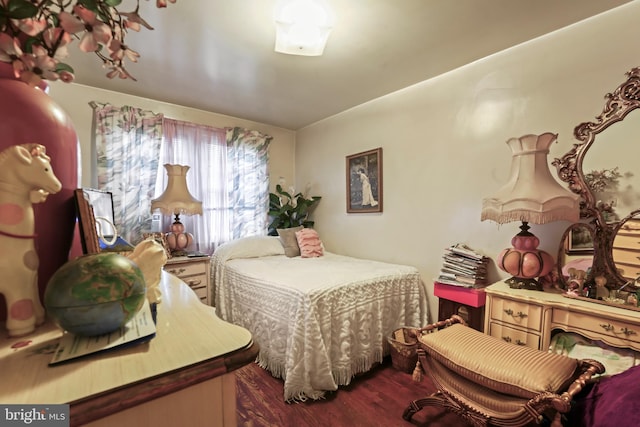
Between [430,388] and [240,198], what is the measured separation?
109 inches

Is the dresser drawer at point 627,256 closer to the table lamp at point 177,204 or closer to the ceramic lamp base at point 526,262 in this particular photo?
the ceramic lamp base at point 526,262

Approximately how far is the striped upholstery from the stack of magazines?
1.66 feet

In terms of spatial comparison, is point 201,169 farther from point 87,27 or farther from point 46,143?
point 87,27

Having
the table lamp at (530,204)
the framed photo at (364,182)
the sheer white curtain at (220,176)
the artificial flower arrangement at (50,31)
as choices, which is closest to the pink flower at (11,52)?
the artificial flower arrangement at (50,31)

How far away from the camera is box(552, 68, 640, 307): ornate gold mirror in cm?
145

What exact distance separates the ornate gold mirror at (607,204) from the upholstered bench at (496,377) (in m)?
0.53

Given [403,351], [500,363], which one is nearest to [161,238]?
[403,351]

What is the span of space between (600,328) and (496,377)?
0.61 metres

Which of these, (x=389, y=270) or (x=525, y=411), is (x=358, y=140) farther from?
(x=525, y=411)

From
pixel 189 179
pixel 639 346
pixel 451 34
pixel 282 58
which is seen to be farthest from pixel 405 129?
pixel 189 179

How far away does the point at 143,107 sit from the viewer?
113 inches

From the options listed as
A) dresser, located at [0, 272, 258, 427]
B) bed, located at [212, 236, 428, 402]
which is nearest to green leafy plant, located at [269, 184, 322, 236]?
bed, located at [212, 236, 428, 402]

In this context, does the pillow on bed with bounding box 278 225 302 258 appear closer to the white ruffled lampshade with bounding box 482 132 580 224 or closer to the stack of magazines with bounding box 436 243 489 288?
the stack of magazines with bounding box 436 243 489 288

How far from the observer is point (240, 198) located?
3.46m
